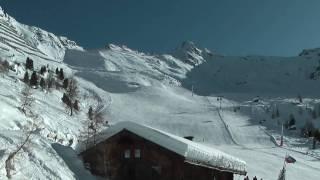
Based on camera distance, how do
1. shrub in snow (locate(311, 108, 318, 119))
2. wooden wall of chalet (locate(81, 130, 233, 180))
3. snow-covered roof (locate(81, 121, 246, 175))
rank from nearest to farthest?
snow-covered roof (locate(81, 121, 246, 175))
wooden wall of chalet (locate(81, 130, 233, 180))
shrub in snow (locate(311, 108, 318, 119))

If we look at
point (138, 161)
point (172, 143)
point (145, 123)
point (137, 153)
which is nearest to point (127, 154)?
point (137, 153)

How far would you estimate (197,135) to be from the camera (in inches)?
4183

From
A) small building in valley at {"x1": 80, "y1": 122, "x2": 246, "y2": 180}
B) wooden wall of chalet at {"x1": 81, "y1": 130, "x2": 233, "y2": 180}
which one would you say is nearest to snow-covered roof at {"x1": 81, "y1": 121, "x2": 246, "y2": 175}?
small building in valley at {"x1": 80, "y1": 122, "x2": 246, "y2": 180}

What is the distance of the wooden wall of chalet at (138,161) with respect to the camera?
2833 cm

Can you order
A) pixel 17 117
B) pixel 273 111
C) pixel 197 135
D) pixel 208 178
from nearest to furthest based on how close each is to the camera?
1. pixel 208 178
2. pixel 17 117
3. pixel 197 135
4. pixel 273 111

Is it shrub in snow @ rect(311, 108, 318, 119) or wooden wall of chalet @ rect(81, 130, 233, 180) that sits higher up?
shrub in snow @ rect(311, 108, 318, 119)

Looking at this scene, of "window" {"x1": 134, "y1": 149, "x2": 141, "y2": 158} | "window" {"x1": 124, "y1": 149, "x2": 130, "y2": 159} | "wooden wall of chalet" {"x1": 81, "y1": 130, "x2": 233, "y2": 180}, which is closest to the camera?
"wooden wall of chalet" {"x1": 81, "y1": 130, "x2": 233, "y2": 180}

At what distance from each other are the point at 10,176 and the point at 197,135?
87.4 m

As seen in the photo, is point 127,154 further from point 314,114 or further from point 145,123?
point 314,114

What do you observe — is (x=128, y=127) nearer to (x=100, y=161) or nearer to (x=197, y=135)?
(x=100, y=161)

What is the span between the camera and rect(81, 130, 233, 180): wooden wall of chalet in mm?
28328

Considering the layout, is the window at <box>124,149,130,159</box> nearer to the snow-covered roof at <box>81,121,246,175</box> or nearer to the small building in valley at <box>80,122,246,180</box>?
the small building in valley at <box>80,122,246,180</box>

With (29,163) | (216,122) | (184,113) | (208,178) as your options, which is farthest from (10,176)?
(184,113)

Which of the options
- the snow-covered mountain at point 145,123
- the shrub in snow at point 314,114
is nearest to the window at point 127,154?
the snow-covered mountain at point 145,123
